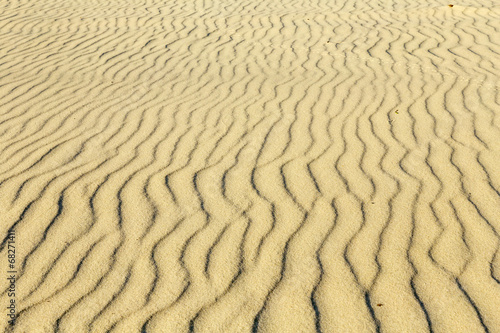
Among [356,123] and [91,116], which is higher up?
[91,116]

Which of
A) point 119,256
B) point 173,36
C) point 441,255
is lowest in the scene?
point 173,36

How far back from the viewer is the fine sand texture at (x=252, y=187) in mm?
2514

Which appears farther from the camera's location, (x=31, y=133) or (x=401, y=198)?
(x=31, y=133)

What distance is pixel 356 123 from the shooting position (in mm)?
4523

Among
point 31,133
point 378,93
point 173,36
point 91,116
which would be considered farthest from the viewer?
point 173,36

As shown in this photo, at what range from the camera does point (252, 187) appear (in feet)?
11.5

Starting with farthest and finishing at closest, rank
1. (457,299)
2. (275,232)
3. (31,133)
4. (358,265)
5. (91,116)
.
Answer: (91,116) < (31,133) < (275,232) < (358,265) < (457,299)

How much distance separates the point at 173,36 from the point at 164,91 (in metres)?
2.39

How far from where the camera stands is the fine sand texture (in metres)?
2.51

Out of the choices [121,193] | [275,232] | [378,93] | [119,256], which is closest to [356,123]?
[378,93]

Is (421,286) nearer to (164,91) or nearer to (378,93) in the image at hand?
(378,93)

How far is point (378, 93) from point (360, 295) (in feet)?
10.0

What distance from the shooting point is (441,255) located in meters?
2.83

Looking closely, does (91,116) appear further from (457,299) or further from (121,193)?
(457,299)
